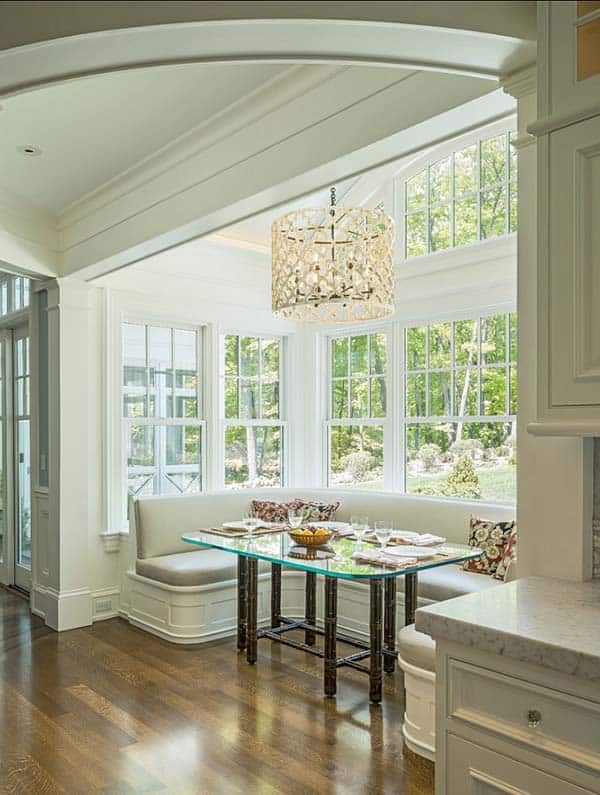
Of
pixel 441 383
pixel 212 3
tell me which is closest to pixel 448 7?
pixel 212 3

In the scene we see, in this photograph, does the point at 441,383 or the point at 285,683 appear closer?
the point at 285,683

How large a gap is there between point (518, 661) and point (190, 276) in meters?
4.65

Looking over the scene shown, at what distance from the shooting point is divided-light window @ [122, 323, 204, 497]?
17.9 ft

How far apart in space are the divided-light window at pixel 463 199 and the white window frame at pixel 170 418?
1862 millimetres

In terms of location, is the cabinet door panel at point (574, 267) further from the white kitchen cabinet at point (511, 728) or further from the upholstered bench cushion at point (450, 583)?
the upholstered bench cushion at point (450, 583)

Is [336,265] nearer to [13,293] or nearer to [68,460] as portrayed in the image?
[68,460]

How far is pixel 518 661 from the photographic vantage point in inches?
59.7

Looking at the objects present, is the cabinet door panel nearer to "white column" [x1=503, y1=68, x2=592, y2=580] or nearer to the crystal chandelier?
"white column" [x1=503, y1=68, x2=592, y2=580]

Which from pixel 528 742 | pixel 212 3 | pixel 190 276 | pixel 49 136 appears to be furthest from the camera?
pixel 190 276

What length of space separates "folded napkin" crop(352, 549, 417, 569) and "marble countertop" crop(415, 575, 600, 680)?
1.50 m

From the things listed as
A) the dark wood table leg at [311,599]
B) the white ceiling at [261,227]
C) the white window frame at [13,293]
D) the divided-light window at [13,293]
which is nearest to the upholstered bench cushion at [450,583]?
the dark wood table leg at [311,599]

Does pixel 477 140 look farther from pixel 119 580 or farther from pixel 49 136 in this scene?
pixel 119 580

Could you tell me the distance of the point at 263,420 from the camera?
6.24 m

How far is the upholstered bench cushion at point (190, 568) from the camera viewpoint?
4.62 m
